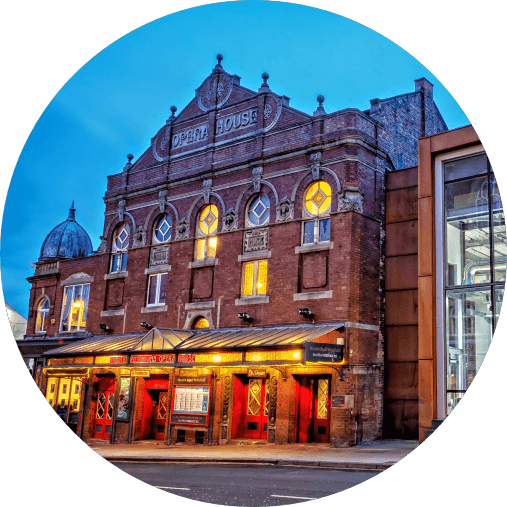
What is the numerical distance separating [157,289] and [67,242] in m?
4.19

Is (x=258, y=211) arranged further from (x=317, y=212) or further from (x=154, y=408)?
(x=154, y=408)

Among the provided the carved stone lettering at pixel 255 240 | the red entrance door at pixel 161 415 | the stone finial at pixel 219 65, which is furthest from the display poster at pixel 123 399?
the stone finial at pixel 219 65

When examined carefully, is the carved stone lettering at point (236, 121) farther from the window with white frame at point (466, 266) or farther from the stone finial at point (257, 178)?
the window with white frame at point (466, 266)

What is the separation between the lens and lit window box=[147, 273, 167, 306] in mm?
27859

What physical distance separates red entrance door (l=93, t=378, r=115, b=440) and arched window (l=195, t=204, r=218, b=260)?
6474 millimetres

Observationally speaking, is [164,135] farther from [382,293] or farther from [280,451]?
[280,451]

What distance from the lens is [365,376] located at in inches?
884

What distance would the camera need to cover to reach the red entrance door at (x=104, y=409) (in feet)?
89.1

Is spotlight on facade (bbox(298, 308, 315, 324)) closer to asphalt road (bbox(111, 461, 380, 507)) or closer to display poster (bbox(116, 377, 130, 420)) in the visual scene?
asphalt road (bbox(111, 461, 380, 507))

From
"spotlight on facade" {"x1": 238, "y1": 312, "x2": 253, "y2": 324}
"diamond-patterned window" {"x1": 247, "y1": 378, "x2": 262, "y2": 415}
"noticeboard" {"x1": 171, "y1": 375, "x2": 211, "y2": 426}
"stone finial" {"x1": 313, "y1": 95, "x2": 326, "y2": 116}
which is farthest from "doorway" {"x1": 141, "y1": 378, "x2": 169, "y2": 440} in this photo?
"stone finial" {"x1": 313, "y1": 95, "x2": 326, "y2": 116}

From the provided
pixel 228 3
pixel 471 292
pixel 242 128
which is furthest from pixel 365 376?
pixel 228 3

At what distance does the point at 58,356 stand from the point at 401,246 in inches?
540

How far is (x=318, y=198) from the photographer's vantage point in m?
24.0

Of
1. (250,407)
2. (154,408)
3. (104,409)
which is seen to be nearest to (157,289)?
(154,408)
